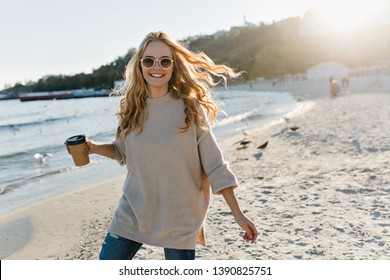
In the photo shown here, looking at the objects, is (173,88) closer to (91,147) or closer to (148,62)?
(148,62)

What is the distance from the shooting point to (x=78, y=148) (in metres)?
2.40

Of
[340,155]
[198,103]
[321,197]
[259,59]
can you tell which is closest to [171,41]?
[198,103]

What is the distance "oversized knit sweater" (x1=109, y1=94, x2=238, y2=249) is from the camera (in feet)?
7.06

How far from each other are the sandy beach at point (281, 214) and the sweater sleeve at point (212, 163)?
6.62 ft

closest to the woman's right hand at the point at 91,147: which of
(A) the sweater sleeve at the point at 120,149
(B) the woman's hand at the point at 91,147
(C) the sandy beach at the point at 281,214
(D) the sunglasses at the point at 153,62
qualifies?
(B) the woman's hand at the point at 91,147

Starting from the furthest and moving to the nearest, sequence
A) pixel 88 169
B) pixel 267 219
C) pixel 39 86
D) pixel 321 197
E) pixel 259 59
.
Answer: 1. pixel 259 59
2. pixel 39 86
3. pixel 88 169
4. pixel 321 197
5. pixel 267 219

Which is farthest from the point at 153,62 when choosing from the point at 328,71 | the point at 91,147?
the point at 328,71

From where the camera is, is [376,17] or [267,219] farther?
[376,17]

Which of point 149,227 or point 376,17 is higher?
point 376,17

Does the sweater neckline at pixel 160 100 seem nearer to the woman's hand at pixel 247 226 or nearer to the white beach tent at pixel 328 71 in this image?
the woman's hand at pixel 247 226

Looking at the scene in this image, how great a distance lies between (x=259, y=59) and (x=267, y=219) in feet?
292

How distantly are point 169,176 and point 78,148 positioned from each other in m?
0.60

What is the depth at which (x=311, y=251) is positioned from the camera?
13.0 ft

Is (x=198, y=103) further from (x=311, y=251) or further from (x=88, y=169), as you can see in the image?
(x=88, y=169)
